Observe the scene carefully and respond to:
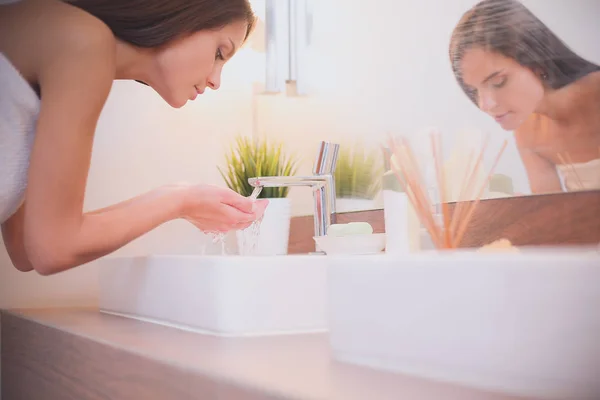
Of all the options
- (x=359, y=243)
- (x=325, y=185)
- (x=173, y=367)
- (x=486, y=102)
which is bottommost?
(x=173, y=367)

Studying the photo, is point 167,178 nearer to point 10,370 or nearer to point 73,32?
point 10,370

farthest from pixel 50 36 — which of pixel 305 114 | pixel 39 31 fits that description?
Answer: pixel 305 114

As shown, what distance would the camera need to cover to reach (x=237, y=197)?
1109 millimetres

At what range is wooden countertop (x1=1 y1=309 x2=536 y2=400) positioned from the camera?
19.9 inches

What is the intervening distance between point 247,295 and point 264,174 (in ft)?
2.13

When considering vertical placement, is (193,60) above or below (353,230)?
above

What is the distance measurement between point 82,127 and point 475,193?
2.01 feet

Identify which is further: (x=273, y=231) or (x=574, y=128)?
(x=273, y=231)

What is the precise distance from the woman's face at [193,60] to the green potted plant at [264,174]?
12.1 inches

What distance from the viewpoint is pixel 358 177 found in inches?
54.1

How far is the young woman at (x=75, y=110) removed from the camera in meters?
0.93

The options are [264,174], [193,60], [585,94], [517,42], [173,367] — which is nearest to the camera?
[173,367]

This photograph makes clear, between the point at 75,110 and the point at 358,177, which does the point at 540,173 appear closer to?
the point at 358,177

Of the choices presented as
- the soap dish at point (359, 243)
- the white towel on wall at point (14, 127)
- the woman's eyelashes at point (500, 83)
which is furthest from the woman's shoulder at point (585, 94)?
the white towel on wall at point (14, 127)
